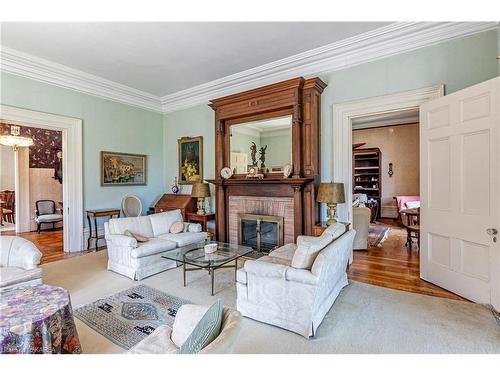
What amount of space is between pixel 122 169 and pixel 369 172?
7.62m

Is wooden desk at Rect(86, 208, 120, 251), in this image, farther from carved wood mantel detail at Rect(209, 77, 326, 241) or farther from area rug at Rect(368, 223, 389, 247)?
area rug at Rect(368, 223, 389, 247)

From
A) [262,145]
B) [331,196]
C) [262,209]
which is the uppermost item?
[262,145]

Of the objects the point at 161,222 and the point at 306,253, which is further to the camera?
the point at 161,222

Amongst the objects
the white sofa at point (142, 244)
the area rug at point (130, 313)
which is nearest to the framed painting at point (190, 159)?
the white sofa at point (142, 244)

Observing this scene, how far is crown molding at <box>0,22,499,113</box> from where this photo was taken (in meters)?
3.48

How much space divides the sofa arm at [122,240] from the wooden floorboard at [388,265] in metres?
1.57

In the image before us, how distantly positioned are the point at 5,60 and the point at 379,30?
217 inches

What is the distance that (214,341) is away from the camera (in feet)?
3.81

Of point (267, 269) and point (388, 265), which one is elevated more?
point (267, 269)

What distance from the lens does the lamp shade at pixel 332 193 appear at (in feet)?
12.6

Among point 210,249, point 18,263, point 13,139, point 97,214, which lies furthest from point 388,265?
point 13,139

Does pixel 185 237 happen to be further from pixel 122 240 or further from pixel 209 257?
pixel 209 257

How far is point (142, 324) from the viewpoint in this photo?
2482mm
